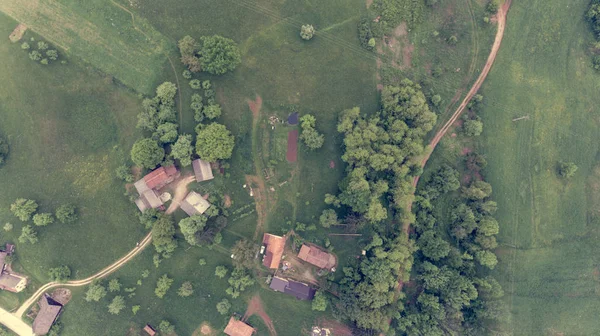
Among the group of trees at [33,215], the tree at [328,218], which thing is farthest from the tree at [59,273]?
the tree at [328,218]

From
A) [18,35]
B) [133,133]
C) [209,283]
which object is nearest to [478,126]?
[209,283]

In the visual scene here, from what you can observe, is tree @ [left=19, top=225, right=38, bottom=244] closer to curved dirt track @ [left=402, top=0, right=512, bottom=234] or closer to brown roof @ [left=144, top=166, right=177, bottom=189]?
brown roof @ [left=144, top=166, right=177, bottom=189]

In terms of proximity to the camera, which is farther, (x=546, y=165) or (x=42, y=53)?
(x=546, y=165)

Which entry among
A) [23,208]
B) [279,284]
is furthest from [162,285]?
[23,208]

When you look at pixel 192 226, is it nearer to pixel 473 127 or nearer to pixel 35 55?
pixel 35 55

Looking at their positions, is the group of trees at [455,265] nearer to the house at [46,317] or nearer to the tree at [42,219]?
the house at [46,317]

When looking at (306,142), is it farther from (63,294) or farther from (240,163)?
(63,294)
